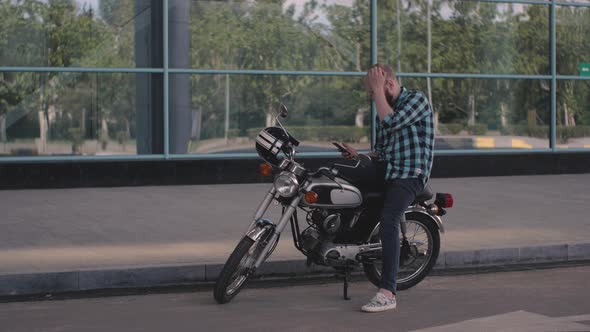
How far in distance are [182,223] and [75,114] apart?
18.7 feet

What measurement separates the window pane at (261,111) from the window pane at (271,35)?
0.83ft

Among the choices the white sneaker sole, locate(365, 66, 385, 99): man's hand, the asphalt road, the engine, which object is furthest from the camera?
the engine

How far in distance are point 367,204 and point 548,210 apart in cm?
573

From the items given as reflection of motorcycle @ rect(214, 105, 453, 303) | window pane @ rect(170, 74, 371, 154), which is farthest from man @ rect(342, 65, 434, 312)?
window pane @ rect(170, 74, 371, 154)

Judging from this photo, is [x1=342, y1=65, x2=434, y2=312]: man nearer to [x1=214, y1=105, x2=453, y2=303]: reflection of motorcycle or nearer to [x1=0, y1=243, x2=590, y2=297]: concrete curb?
[x1=214, y1=105, x2=453, y2=303]: reflection of motorcycle

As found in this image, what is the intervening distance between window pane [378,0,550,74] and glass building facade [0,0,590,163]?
2 centimetres

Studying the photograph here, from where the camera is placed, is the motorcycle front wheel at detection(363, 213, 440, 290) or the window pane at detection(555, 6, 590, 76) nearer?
the motorcycle front wheel at detection(363, 213, 440, 290)

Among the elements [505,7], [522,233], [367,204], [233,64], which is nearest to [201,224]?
[522,233]

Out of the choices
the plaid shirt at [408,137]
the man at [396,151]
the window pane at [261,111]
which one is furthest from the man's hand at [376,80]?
the window pane at [261,111]

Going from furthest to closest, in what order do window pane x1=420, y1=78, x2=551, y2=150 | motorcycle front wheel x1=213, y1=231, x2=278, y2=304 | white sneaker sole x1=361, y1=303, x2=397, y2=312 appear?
window pane x1=420, y1=78, x2=551, y2=150 < motorcycle front wheel x1=213, y1=231, x2=278, y2=304 < white sneaker sole x1=361, y1=303, x2=397, y2=312

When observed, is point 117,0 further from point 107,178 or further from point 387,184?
point 387,184

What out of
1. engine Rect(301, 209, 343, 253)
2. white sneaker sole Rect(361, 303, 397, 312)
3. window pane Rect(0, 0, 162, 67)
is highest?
window pane Rect(0, 0, 162, 67)

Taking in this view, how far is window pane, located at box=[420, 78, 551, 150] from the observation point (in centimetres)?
1870

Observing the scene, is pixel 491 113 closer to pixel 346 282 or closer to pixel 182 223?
pixel 182 223
